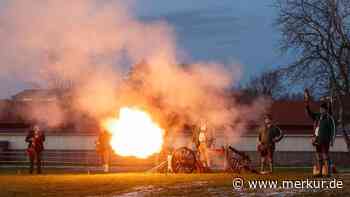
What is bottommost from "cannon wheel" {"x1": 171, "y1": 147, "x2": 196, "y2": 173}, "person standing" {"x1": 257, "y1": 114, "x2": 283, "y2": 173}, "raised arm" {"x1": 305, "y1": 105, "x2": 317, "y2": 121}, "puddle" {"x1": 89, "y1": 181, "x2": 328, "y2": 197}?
"puddle" {"x1": 89, "y1": 181, "x2": 328, "y2": 197}

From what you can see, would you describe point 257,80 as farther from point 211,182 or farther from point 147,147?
point 211,182

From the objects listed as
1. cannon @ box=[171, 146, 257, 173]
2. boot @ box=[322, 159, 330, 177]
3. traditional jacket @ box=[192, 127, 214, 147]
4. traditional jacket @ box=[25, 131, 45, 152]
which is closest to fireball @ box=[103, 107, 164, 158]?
traditional jacket @ box=[192, 127, 214, 147]

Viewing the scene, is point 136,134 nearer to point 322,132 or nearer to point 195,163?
point 195,163

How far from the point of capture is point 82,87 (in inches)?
1119

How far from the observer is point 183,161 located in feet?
78.7

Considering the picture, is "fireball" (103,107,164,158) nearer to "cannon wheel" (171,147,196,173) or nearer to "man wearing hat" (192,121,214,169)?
"man wearing hat" (192,121,214,169)

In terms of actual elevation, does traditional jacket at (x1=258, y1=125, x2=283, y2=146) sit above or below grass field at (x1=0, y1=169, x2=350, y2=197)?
above

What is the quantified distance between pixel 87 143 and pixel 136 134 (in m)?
19.6

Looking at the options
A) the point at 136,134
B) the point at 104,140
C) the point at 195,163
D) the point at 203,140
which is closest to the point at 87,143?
the point at 104,140

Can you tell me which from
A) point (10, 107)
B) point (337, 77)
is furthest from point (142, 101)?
point (10, 107)

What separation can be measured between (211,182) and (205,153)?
24.1ft

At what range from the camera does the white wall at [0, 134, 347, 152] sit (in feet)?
146

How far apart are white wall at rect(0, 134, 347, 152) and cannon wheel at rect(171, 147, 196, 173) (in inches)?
791

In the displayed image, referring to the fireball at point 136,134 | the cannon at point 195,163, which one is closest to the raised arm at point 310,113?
the cannon at point 195,163
